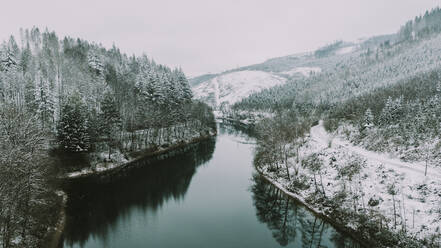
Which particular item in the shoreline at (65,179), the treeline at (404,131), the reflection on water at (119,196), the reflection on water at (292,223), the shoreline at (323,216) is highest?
the treeline at (404,131)

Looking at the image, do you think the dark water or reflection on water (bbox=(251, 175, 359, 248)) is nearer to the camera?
reflection on water (bbox=(251, 175, 359, 248))

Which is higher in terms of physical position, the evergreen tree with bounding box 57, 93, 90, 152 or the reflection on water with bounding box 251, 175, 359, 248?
the evergreen tree with bounding box 57, 93, 90, 152

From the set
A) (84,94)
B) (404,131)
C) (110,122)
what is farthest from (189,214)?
(84,94)

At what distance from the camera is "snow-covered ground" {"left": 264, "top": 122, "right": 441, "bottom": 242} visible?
2267cm

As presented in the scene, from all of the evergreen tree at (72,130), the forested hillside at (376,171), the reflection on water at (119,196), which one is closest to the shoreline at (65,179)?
the reflection on water at (119,196)

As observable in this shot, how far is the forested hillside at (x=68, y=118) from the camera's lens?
20.1m

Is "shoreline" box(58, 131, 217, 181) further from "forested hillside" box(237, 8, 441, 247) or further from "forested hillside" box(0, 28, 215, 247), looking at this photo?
"forested hillside" box(237, 8, 441, 247)

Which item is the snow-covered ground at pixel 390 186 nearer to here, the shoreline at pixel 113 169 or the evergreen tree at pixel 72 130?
the shoreline at pixel 113 169

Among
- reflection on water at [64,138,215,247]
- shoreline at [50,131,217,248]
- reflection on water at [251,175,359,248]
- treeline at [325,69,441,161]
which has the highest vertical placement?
treeline at [325,69,441,161]

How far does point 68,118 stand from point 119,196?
19.9m

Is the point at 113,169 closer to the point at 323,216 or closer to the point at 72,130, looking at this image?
the point at 72,130

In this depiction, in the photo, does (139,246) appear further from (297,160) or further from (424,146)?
(424,146)

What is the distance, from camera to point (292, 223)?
30172mm

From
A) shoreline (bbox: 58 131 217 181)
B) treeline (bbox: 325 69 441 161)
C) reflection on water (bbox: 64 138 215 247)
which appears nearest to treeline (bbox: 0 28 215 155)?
shoreline (bbox: 58 131 217 181)
